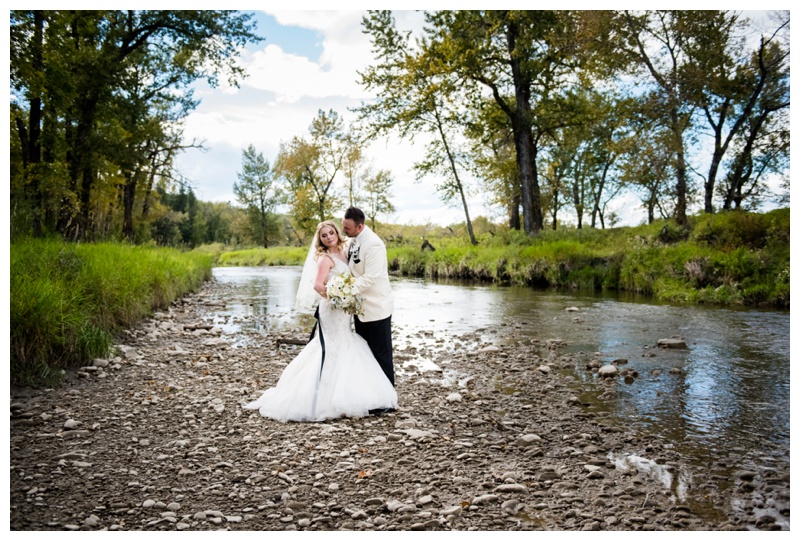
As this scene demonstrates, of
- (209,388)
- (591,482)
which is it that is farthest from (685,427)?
(209,388)

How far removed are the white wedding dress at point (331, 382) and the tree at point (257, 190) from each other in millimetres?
68553

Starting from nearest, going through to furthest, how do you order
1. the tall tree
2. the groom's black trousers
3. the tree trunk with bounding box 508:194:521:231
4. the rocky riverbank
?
the rocky riverbank < the groom's black trousers < the tall tree < the tree trunk with bounding box 508:194:521:231

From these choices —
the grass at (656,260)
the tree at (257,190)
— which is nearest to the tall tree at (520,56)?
the grass at (656,260)

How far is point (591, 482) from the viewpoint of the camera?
447 cm

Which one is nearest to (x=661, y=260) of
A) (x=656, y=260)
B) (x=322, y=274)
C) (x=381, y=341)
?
(x=656, y=260)

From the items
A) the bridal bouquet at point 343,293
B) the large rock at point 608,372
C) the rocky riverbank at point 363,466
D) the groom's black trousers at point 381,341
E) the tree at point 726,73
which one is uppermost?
the tree at point 726,73

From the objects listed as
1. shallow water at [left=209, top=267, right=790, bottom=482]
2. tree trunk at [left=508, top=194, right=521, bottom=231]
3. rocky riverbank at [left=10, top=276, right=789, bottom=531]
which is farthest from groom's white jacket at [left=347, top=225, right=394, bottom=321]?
tree trunk at [left=508, top=194, right=521, bottom=231]

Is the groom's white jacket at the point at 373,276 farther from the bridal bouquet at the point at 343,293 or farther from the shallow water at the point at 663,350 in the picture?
the shallow water at the point at 663,350

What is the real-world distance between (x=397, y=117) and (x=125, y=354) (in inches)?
958

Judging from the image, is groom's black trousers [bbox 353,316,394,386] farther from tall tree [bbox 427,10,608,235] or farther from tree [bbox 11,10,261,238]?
tall tree [bbox 427,10,608,235]

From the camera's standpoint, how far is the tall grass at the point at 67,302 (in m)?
7.27

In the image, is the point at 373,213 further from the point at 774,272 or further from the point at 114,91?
the point at 774,272

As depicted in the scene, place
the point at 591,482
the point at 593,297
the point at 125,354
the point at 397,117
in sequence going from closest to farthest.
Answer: the point at 591,482, the point at 125,354, the point at 593,297, the point at 397,117

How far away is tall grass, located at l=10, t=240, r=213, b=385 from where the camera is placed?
727 centimetres
